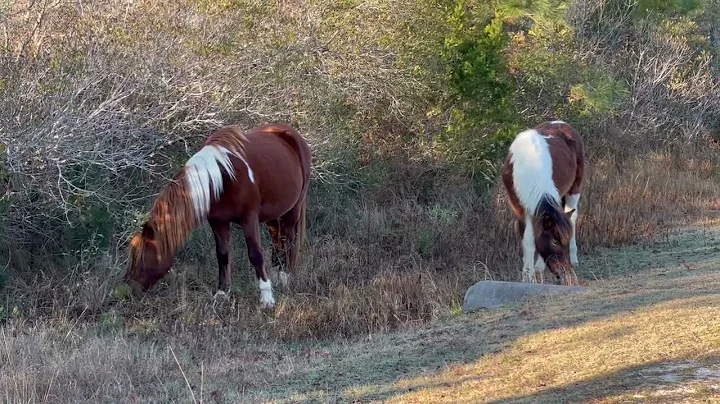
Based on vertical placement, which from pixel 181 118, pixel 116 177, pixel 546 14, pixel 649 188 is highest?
pixel 546 14

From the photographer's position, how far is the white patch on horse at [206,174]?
24.0ft

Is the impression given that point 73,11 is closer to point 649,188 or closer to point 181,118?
point 181,118

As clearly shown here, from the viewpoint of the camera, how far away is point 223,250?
7.88 meters

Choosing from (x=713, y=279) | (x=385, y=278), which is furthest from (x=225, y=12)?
(x=713, y=279)

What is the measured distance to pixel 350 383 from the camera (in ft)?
15.7

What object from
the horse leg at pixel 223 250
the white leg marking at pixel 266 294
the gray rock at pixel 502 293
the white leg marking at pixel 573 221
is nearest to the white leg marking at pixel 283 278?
the white leg marking at pixel 266 294

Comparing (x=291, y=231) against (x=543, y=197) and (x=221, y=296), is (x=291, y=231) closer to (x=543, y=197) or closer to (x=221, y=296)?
(x=221, y=296)

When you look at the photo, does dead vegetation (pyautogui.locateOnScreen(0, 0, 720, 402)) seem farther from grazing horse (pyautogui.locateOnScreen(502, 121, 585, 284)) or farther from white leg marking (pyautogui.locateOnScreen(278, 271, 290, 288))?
grazing horse (pyautogui.locateOnScreen(502, 121, 585, 284))

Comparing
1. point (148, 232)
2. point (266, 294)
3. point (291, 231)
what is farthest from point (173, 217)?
point (291, 231)

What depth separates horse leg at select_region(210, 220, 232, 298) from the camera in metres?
7.84

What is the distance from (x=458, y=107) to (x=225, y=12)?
142 inches

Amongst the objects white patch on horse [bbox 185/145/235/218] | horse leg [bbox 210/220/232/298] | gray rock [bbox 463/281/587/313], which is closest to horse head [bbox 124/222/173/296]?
white patch on horse [bbox 185/145/235/218]

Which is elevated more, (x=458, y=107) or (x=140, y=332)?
(x=458, y=107)

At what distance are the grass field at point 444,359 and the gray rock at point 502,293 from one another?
0.22 m
